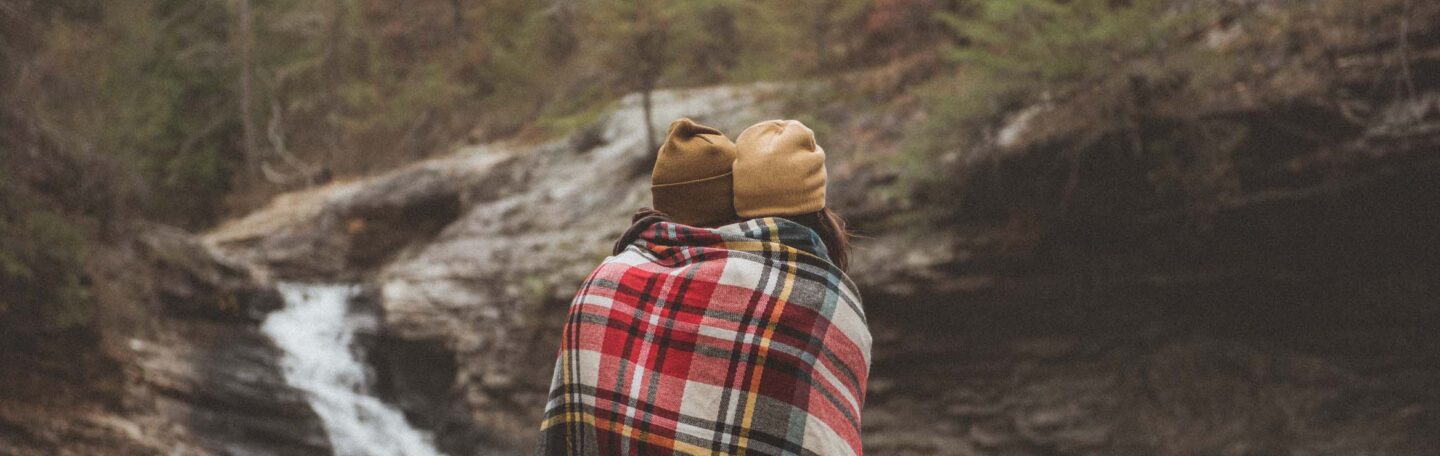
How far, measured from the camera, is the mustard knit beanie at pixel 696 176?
197 cm

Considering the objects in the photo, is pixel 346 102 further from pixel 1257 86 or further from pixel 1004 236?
pixel 1257 86

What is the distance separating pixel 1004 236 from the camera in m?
7.34

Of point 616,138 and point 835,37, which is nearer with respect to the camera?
point 835,37

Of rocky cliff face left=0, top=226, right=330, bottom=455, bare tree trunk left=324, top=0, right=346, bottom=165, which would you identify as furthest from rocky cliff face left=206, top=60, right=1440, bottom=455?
bare tree trunk left=324, top=0, right=346, bottom=165

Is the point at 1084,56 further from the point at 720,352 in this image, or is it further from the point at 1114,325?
the point at 720,352

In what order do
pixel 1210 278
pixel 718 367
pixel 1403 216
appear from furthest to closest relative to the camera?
pixel 1210 278, pixel 1403 216, pixel 718 367

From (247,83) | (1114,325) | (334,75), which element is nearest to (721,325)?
(1114,325)

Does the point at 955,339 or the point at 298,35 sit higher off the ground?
the point at 298,35

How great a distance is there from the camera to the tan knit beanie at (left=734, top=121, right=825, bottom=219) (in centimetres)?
193

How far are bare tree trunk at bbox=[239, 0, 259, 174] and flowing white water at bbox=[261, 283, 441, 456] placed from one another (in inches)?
373

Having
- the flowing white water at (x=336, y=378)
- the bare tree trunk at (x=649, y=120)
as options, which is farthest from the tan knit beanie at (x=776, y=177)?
the bare tree trunk at (x=649, y=120)

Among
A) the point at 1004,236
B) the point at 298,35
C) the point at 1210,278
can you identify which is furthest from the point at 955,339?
the point at 298,35

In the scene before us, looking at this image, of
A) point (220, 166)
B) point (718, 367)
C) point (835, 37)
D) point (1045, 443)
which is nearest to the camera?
point (718, 367)

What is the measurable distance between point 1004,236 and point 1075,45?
5.71 ft
